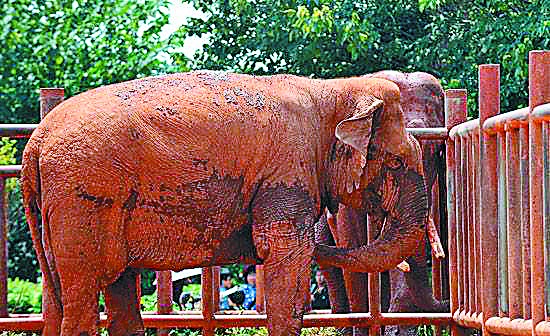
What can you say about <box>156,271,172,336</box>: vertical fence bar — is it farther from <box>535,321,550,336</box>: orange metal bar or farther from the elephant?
<box>535,321,550,336</box>: orange metal bar

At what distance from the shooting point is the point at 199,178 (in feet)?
22.4

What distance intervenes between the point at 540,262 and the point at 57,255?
2.47 m

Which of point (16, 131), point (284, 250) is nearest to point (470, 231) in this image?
point (284, 250)

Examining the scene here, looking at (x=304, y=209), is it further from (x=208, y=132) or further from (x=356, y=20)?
(x=356, y=20)

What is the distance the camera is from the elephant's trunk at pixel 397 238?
24.5ft

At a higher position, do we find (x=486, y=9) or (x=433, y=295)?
(x=486, y=9)

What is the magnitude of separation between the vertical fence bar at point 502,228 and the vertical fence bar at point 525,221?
467 mm

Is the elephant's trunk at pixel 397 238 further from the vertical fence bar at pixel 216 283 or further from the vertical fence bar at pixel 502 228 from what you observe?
the vertical fence bar at pixel 216 283

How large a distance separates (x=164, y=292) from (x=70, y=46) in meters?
13.7

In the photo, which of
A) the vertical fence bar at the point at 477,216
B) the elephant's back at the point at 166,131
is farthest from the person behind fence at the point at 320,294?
the elephant's back at the point at 166,131

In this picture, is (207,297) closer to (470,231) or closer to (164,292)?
(164,292)

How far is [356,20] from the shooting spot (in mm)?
13914

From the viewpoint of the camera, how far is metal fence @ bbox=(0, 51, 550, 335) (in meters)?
6.24

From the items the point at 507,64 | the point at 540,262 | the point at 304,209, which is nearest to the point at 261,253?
the point at 304,209
